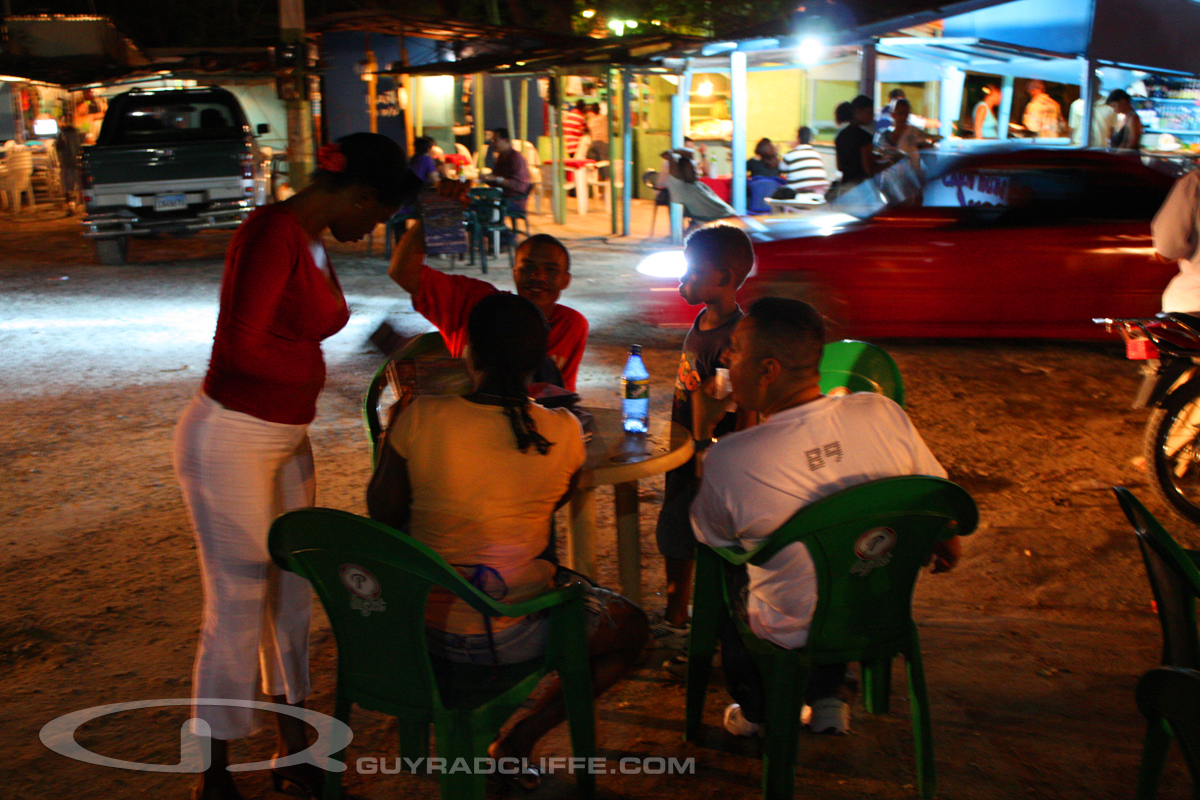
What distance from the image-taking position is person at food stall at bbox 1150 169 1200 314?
4.99 meters

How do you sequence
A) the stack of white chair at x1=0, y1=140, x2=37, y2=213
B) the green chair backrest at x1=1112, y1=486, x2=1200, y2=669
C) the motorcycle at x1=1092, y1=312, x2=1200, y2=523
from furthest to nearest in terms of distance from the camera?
the stack of white chair at x1=0, y1=140, x2=37, y2=213
the motorcycle at x1=1092, y1=312, x2=1200, y2=523
the green chair backrest at x1=1112, y1=486, x2=1200, y2=669

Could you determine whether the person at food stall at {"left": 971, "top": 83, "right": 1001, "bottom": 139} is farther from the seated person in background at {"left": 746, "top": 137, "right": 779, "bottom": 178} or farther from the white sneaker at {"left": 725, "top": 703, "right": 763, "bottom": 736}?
the white sneaker at {"left": 725, "top": 703, "right": 763, "bottom": 736}

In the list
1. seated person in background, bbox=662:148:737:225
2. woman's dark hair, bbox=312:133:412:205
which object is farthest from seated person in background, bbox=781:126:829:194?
woman's dark hair, bbox=312:133:412:205

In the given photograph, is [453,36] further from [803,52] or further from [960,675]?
[960,675]

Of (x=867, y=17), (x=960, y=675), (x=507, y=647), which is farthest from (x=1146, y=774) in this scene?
(x=867, y=17)

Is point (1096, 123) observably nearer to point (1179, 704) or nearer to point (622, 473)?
point (622, 473)

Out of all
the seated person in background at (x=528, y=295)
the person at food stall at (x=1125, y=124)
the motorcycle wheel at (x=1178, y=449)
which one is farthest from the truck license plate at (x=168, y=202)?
the person at food stall at (x=1125, y=124)

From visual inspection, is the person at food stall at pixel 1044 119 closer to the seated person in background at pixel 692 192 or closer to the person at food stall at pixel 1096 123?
the person at food stall at pixel 1096 123

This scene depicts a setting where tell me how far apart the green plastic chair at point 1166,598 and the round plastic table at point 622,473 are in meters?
1.34

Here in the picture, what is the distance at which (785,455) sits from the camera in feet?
8.33

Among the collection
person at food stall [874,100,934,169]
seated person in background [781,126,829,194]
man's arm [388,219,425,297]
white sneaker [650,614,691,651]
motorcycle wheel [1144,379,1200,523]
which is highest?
person at food stall [874,100,934,169]

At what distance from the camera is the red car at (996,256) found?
7.41 metres

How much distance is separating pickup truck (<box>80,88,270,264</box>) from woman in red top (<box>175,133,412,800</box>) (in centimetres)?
1090

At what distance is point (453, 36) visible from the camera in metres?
17.2
